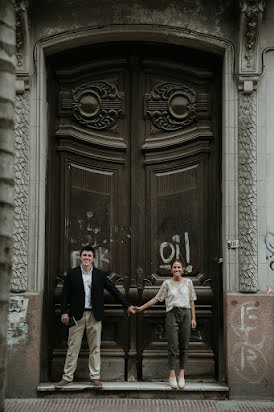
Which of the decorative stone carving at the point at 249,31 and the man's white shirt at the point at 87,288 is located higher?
the decorative stone carving at the point at 249,31

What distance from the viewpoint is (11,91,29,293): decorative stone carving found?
8102 millimetres

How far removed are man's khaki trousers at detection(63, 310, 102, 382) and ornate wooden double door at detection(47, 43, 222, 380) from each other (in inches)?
17.9

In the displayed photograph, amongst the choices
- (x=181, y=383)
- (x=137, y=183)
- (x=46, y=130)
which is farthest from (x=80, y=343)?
(x=46, y=130)

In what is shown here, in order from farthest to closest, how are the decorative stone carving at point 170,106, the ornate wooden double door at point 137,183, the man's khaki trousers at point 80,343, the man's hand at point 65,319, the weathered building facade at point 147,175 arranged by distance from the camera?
1. the decorative stone carving at point 170,106
2. the ornate wooden double door at point 137,183
3. the weathered building facade at point 147,175
4. the man's khaki trousers at point 80,343
5. the man's hand at point 65,319

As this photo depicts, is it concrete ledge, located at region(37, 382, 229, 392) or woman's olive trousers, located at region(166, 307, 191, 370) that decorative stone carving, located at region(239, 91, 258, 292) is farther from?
concrete ledge, located at region(37, 382, 229, 392)

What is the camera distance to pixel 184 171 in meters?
8.66

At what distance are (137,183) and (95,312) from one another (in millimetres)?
1801

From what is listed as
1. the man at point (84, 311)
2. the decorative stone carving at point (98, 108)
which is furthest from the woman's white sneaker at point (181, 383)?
the decorative stone carving at point (98, 108)

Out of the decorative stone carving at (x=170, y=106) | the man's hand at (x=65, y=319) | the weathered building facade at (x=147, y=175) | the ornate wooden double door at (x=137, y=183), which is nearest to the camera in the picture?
the man's hand at (x=65, y=319)

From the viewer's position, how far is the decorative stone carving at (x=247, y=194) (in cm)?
806

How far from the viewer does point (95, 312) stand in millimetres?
7953

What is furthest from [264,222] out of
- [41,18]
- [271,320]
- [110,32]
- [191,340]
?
[41,18]

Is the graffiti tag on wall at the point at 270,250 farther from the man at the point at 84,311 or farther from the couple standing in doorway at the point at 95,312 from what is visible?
the man at the point at 84,311

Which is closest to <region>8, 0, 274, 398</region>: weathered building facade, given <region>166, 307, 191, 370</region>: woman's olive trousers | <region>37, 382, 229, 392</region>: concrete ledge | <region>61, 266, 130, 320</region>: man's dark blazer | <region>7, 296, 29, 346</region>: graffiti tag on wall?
<region>7, 296, 29, 346</region>: graffiti tag on wall
